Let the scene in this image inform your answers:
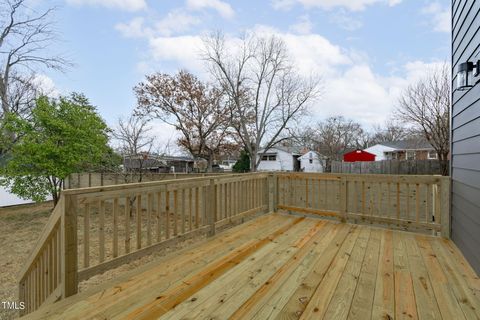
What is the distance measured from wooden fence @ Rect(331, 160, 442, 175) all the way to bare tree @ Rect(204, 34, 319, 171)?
5.23m

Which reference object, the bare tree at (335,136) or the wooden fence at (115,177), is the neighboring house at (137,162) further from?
the bare tree at (335,136)

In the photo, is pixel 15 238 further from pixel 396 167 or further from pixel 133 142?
pixel 396 167

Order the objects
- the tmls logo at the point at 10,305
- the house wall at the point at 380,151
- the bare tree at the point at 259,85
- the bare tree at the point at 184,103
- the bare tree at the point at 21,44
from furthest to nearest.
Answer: the house wall at the point at 380,151 < the bare tree at the point at 184,103 < the bare tree at the point at 259,85 < the bare tree at the point at 21,44 < the tmls logo at the point at 10,305

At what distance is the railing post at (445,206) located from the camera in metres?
3.18

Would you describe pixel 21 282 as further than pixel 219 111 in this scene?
No

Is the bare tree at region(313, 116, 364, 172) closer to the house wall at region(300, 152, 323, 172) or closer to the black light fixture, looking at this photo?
the house wall at region(300, 152, 323, 172)

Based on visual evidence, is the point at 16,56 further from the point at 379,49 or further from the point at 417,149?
the point at 417,149

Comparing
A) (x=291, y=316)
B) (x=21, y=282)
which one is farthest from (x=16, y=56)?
(x=291, y=316)

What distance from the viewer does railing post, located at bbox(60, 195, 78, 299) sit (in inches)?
70.6

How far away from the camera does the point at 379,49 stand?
27.7 feet

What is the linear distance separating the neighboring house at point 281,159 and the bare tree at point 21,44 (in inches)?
872

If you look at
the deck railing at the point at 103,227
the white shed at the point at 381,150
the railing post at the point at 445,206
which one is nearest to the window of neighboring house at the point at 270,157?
the white shed at the point at 381,150

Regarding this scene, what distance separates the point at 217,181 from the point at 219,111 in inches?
405

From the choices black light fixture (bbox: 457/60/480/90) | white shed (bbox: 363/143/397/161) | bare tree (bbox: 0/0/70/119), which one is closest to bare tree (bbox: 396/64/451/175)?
black light fixture (bbox: 457/60/480/90)
